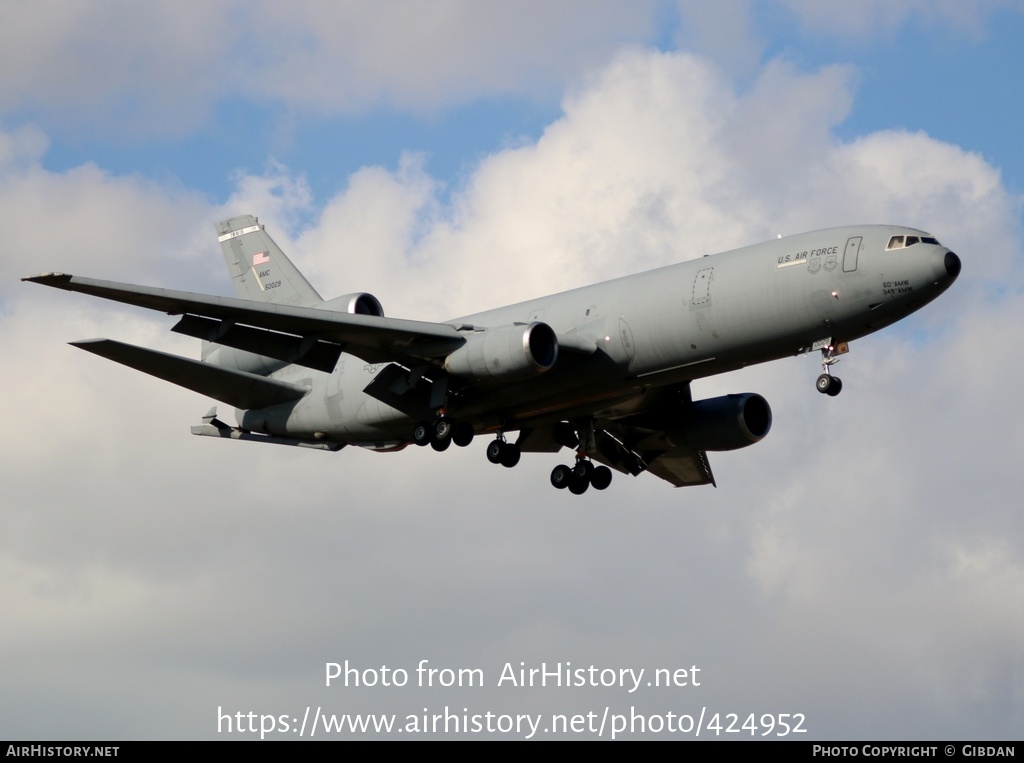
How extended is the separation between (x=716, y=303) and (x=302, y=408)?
12993 millimetres

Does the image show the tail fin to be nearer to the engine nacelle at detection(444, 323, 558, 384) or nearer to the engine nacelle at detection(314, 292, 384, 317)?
the engine nacelle at detection(314, 292, 384, 317)

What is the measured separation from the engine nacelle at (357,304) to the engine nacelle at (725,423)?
963 cm

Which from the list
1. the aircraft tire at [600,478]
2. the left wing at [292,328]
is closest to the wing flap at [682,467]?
the aircraft tire at [600,478]

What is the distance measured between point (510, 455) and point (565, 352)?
17.0 feet

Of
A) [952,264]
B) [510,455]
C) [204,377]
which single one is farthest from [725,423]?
[204,377]

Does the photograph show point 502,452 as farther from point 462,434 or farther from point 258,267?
point 258,267

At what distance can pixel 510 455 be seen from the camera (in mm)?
40750

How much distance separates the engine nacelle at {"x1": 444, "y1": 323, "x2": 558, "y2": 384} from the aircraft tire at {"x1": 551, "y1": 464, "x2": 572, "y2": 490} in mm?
6831

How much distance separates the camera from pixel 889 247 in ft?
112

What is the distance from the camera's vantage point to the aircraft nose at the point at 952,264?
33531mm

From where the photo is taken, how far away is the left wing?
34.8m

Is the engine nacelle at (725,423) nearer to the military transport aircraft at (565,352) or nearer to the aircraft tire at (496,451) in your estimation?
the military transport aircraft at (565,352)

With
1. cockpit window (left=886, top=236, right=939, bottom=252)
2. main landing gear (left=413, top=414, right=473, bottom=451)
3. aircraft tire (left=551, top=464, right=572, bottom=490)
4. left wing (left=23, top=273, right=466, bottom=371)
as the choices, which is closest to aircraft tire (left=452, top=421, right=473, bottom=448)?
main landing gear (left=413, top=414, right=473, bottom=451)
